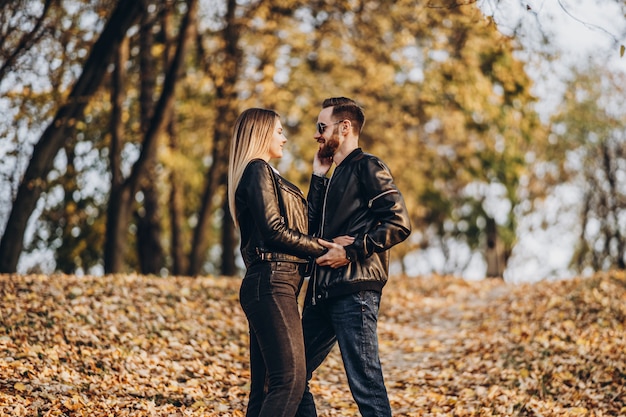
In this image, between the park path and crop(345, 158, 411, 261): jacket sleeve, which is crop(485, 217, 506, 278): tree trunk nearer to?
the park path

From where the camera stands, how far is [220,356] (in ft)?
29.8

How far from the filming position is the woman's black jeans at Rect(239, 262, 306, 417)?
4.92m

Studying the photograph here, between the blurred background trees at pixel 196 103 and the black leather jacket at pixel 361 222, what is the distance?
7.34 meters

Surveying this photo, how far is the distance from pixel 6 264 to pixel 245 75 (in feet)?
26.4

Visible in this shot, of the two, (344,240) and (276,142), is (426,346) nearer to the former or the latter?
(344,240)

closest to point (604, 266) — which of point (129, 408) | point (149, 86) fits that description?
point (149, 86)

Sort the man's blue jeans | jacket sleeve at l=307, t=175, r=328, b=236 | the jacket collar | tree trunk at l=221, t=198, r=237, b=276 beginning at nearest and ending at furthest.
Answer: the man's blue jeans, the jacket collar, jacket sleeve at l=307, t=175, r=328, b=236, tree trunk at l=221, t=198, r=237, b=276

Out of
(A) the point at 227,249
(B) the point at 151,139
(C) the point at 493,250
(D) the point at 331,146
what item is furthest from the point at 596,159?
(D) the point at 331,146

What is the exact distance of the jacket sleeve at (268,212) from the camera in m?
4.95

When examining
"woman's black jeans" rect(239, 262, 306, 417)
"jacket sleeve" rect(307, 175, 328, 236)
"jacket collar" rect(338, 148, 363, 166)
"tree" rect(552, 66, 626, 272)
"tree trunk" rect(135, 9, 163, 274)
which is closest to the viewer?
"woman's black jeans" rect(239, 262, 306, 417)

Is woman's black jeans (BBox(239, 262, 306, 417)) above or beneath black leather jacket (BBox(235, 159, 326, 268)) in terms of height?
beneath

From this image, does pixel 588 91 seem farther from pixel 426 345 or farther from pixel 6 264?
pixel 6 264

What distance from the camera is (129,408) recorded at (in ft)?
22.5

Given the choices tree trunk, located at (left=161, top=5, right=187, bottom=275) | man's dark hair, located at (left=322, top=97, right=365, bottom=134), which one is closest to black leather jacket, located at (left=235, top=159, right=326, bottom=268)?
man's dark hair, located at (left=322, top=97, right=365, bottom=134)
